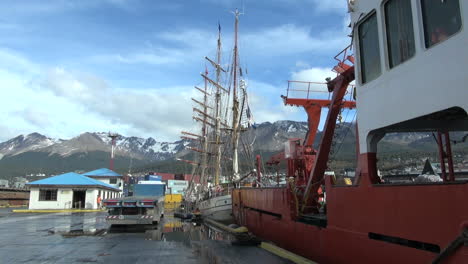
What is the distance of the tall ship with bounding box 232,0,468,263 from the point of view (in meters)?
4.89

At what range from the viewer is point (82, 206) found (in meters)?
41.4

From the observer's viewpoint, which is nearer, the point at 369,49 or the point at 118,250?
the point at 369,49

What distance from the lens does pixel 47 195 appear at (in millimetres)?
39156

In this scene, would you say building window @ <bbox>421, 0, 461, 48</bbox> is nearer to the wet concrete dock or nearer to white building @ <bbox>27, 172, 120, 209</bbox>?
the wet concrete dock

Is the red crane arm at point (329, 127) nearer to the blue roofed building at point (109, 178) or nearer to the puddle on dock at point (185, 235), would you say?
the puddle on dock at point (185, 235)

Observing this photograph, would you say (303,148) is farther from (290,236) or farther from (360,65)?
(360,65)

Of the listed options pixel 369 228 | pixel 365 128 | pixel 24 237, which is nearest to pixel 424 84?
pixel 365 128

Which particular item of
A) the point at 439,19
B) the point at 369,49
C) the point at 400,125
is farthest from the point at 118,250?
the point at 439,19

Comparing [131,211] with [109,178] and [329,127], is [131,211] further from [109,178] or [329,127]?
[109,178]

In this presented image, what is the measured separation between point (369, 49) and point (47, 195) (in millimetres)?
41169

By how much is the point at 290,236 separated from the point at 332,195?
3.17 metres

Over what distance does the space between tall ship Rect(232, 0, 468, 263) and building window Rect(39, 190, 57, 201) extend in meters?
37.5

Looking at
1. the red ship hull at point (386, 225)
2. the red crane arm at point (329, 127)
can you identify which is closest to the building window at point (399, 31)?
the red ship hull at point (386, 225)

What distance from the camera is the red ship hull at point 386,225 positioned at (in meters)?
4.80
